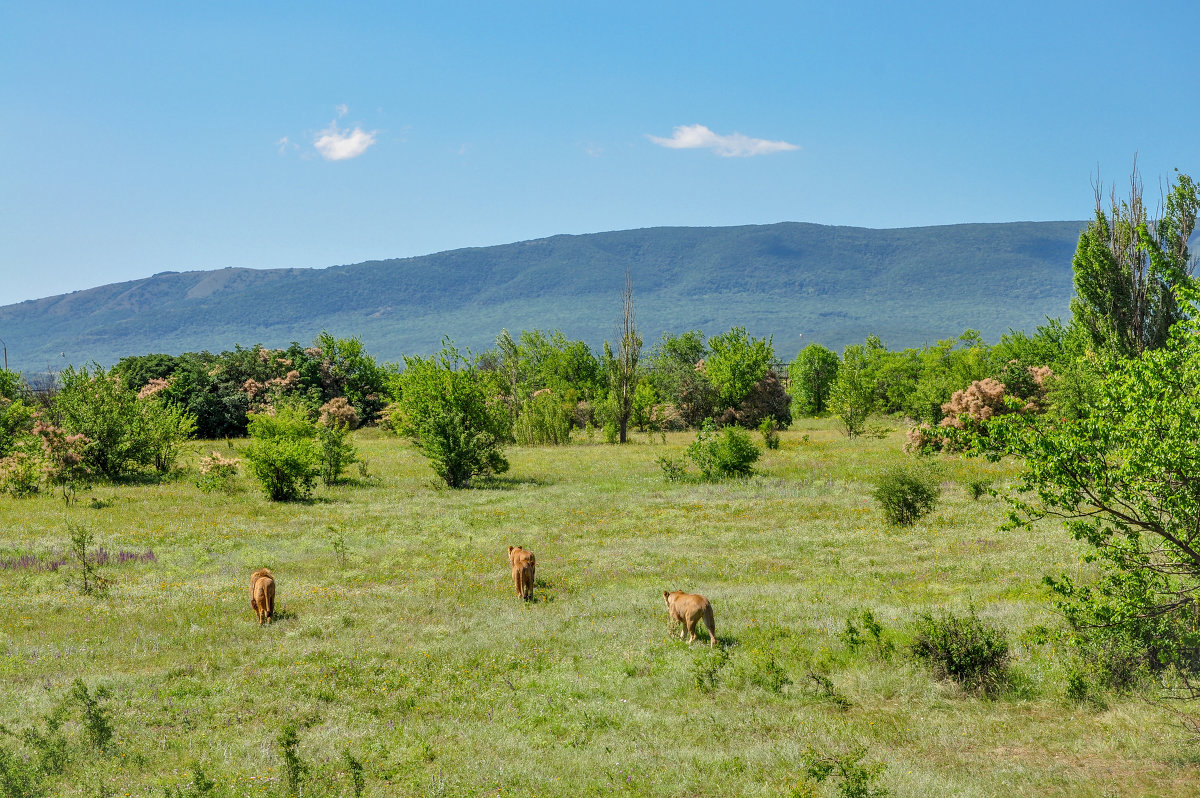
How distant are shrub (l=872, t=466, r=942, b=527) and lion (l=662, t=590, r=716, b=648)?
12648 millimetres

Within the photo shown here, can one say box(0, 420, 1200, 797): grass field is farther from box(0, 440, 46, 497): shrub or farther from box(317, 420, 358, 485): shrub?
box(317, 420, 358, 485): shrub

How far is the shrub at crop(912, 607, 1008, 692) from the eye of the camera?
10391 millimetres

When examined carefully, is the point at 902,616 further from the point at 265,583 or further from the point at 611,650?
the point at 265,583

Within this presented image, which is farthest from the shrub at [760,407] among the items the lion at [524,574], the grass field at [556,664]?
the lion at [524,574]

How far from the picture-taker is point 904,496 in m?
22.9

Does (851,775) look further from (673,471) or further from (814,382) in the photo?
(814,382)

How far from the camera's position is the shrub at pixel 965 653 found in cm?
1039

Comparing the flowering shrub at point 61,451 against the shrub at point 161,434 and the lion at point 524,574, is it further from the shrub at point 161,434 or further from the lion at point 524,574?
the lion at point 524,574

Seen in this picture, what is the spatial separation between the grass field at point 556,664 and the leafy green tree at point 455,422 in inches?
324

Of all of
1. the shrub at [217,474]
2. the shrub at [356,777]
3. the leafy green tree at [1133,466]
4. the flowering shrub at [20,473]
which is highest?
the leafy green tree at [1133,466]

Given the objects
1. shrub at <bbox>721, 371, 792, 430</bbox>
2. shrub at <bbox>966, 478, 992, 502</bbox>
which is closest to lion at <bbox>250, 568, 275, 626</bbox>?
shrub at <bbox>966, 478, 992, 502</bbox>

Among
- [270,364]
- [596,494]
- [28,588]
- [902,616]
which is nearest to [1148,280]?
[596,494]

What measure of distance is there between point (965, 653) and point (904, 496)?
13.0 meters

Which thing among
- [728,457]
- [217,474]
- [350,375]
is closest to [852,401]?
[728,457]
